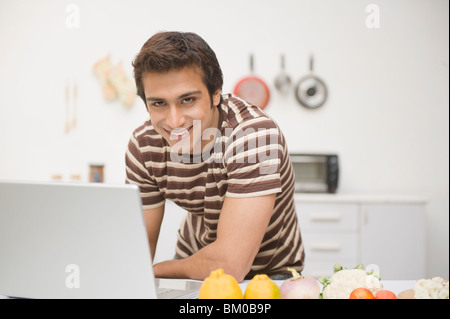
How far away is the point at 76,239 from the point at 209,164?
23.9 inches

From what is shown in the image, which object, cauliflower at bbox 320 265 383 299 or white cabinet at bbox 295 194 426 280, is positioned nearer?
cauliflower at bbox 320 265 383 299

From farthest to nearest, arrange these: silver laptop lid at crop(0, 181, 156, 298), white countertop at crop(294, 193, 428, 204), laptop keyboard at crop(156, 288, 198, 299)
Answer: white countertop at crop(294, 193, 428, 204) → laptop keyboard at crop(156, 288, 198, 299) → silver laptop lid at crop(0, 181, 156, 298)

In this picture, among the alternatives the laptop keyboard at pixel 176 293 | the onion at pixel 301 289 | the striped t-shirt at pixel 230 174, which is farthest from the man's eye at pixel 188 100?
the onion at pixel 301 289

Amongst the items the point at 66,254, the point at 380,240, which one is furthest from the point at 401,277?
the point at 66,254

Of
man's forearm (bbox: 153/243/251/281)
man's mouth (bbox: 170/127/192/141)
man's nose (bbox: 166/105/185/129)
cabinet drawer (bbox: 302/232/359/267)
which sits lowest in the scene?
cabinet drawer (bbox: 302/232/359/267)

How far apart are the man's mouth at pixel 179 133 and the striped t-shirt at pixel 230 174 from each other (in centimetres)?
9

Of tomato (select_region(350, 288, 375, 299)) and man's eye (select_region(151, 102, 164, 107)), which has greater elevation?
man's eye (select_region(151, 102, 164, 107))

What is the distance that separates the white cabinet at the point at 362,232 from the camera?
10.5 feet

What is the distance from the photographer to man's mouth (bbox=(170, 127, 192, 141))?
1421mm

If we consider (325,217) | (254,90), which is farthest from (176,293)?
(254,90)

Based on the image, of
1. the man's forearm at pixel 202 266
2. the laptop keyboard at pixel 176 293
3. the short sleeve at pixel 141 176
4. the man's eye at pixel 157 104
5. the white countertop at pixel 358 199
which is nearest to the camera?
the laptop keyboard at pixel 176 293

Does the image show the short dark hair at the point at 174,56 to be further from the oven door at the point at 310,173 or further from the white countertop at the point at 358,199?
the oven door at the point at 310,173

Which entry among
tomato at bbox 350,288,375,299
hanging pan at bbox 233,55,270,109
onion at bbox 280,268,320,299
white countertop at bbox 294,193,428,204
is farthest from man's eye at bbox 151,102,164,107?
hanging pan at bbox 233,55,270,109

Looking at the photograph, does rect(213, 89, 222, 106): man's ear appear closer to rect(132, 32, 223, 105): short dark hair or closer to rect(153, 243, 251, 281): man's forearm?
rect(132, 32, 223, 105): short dark hair
